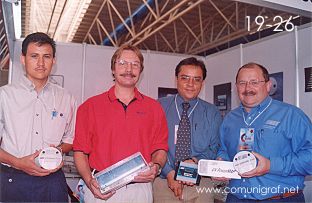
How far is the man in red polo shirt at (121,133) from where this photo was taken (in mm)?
2053

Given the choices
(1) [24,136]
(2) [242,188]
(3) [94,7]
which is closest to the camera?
(1) [24,136]

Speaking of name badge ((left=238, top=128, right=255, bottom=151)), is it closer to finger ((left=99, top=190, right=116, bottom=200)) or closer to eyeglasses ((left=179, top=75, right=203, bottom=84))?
eyeglasses ((left=179, top=75, right=203, bottom=84))

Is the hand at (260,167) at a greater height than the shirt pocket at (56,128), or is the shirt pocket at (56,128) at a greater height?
the shirt pocket at (56,128)

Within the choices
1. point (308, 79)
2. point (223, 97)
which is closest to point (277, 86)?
point (308, 79)

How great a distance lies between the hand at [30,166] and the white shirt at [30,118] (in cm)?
10

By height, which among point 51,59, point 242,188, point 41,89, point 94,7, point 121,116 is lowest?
point 242,188

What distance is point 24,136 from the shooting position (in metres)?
2.04

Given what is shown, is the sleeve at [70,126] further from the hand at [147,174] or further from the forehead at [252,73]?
the forehead at [252,73]

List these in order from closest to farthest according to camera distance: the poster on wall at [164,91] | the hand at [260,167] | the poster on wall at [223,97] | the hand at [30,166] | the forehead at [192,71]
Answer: the hand at [30,166] → the hand at [260,167] → the forehead at [192,71] → the poster on wall at [223,97] → the poster on wall at [164,91]

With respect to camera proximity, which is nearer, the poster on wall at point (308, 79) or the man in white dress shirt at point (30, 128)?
the man in white dress shirt at point (30, 128)

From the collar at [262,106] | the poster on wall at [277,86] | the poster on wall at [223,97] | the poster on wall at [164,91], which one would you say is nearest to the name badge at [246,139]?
the collar at [262,106]

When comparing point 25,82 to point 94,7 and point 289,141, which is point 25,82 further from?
point 94,7

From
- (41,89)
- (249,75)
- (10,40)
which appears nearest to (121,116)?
(41,89)

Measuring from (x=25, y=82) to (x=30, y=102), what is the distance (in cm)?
13
